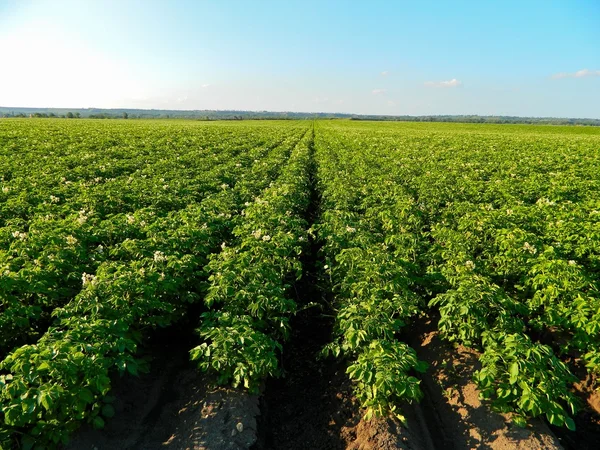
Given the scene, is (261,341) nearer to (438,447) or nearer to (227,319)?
(227,319)

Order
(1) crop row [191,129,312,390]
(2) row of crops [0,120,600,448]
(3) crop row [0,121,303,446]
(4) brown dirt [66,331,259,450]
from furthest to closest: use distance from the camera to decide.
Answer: (1) crop row [191,129,312,390] < (4) brown dirt [66,331,259,450] < (2) row of crops [0,120,600,448] < (3) crop row [0,121,303,446]

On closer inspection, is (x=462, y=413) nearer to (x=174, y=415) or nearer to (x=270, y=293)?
(x=270, y=293)

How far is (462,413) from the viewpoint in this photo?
5113mm

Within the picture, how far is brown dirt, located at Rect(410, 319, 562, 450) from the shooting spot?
4.56 meters

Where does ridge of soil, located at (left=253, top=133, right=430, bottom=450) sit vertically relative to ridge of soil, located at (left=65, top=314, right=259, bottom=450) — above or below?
below

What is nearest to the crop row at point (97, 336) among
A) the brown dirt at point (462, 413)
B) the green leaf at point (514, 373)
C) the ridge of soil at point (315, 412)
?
the ridge of soil at point (315, 412)

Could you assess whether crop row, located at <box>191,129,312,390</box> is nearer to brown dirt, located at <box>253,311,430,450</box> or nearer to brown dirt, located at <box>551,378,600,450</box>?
brown dirt, located at <box>253,311,430,450</box>

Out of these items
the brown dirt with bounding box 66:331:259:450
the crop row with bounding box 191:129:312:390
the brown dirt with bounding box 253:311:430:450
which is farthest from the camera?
the crop row with bounding box 191:129:312:390

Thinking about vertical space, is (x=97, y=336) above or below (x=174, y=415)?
above

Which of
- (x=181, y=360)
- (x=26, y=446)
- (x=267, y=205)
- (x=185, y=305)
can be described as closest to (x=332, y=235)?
(x=267, y=205)

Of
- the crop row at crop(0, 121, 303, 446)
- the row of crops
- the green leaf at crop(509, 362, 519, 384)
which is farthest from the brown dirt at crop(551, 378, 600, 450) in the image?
the crop row at crop(0, 121, 303, 446)

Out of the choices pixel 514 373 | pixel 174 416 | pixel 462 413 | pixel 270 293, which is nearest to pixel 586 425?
pixel 462 413

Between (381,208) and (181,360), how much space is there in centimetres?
734

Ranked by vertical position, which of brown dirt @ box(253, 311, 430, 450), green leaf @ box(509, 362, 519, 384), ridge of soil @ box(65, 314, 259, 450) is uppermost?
green leaf @ box(509, 362, 519, 384)
